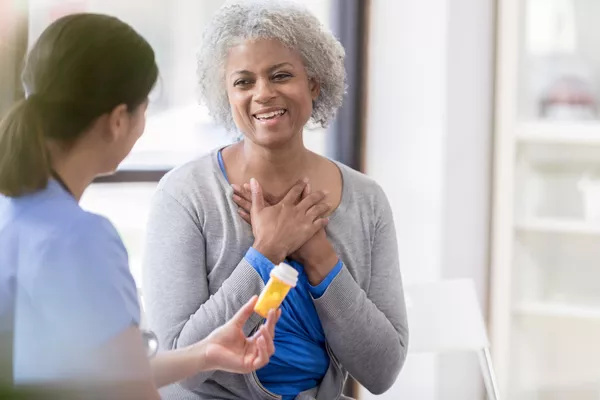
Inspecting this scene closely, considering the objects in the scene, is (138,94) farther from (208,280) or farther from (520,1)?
(520,1)

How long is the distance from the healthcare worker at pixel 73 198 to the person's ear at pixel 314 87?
699mm

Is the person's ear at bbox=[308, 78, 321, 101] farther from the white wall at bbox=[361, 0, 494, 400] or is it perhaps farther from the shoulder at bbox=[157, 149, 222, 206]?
the white wall at bbox=[361, 0, 494, 400]

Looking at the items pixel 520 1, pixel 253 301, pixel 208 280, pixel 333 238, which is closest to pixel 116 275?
pixel 253 301

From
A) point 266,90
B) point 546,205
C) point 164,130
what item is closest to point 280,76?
point 266,90

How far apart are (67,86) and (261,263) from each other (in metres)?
0.66

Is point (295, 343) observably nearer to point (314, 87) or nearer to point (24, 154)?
point (314, 87)

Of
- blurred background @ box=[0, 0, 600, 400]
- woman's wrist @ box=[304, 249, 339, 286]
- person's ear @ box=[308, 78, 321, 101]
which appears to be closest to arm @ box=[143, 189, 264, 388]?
woman's wrist @ box=[304, 249, 339, 286]

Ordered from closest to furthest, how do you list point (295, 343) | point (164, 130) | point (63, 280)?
1. point (63, 280)
2. point (295, 343)
3. point (164, 130)

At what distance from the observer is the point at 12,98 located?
2.30 ft

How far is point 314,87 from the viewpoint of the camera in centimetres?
158

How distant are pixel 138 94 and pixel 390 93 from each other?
5.79 ft

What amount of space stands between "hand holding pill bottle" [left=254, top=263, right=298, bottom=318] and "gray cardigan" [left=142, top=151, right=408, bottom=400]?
0.66 feet

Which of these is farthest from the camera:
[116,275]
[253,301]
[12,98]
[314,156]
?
[314,156]

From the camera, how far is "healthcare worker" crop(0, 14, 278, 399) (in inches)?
29.9
